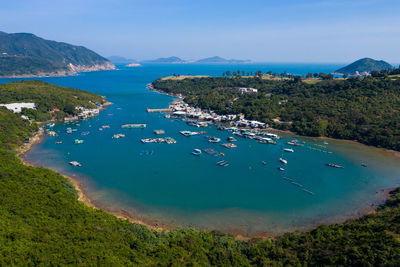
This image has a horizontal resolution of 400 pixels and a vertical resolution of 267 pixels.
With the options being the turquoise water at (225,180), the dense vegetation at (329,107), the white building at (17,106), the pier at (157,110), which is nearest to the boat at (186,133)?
the turquoise water at (225,180)

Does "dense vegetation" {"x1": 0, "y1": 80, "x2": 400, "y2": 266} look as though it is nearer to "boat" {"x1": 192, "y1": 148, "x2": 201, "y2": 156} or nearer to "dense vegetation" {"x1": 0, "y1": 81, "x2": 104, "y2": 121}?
"boat" {"x1": 192, "y1": 148, "x2": 201, "y2": 156}

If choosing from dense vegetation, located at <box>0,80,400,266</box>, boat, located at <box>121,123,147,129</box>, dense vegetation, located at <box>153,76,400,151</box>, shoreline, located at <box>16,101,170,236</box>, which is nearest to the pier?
dense vegetation, located at <box>153,76,400,151</box>

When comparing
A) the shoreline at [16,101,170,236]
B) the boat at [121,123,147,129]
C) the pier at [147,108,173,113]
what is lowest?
the shoreline at [16,101,170,236]

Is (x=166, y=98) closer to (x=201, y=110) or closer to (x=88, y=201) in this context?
(x=201, y=110)

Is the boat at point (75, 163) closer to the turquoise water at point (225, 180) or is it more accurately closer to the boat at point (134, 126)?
the turquoise water at point (225, 180)

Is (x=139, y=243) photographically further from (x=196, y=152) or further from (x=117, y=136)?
(x=117, y=136)

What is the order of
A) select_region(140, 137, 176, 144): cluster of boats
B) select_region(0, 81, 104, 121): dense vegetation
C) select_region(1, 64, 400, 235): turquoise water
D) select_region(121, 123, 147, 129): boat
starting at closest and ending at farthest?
select_region(1, 64, 400, 235): turquoise water, select_region(140, 137, 176, 144): cluster of boats, select_region(121, 123, 147, 129): boat, select_region(0, 81, 104, 121): dense vegetation

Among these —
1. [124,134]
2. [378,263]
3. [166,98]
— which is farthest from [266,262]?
[166,98]
